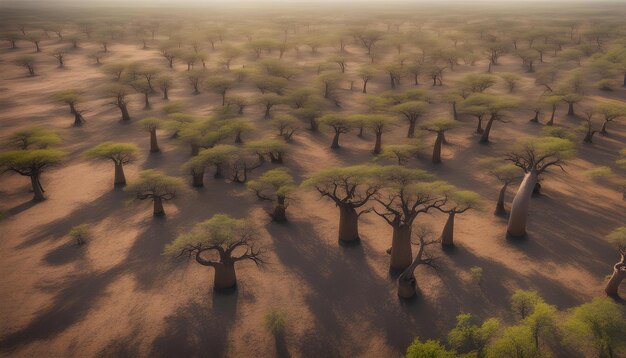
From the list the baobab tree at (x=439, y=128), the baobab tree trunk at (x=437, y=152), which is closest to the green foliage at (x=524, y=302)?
the baobab tree at (x=439, y=128)

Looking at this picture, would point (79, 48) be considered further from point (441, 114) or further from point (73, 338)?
point (73, 338)

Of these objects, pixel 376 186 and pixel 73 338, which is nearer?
pixel 73 338

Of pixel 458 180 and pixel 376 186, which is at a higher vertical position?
pixel 376 186

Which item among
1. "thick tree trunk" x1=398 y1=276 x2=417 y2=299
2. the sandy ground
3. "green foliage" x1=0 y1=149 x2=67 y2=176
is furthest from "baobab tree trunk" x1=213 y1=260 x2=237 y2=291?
"green foliage" x1=0 y1=149 x2=67 y2=176

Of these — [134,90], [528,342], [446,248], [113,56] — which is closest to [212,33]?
[113,56]

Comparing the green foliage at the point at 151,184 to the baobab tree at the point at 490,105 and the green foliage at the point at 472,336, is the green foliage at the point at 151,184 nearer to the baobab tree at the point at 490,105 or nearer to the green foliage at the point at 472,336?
the green foliage at the point at 472,336

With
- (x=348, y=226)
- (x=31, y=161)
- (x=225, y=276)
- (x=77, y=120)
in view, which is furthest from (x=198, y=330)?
(x=77, y=120)

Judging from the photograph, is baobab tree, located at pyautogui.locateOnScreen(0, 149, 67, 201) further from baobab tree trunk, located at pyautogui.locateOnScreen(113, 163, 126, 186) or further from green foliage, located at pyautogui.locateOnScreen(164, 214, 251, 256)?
green foliage, located at pyautogui.locateOnScreen(164, 214, 251, 256)

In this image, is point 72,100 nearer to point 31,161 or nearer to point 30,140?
point 30,140
